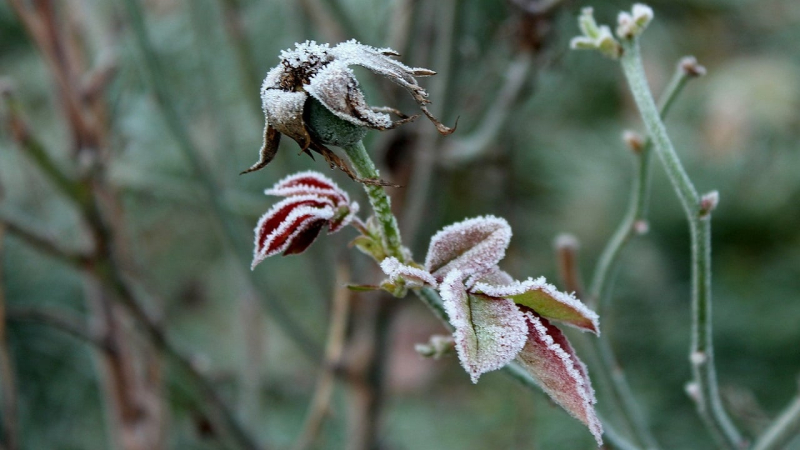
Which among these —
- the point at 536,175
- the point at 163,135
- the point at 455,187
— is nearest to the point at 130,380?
the point at 163,135

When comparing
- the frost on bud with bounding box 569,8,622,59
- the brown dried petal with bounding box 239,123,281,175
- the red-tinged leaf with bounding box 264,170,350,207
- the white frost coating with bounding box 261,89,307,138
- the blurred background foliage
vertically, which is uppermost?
the white frost coating with bounding box 261,89,307,138

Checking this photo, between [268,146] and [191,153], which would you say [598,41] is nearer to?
[268,146]

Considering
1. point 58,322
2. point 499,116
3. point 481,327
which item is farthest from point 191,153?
point 481,327

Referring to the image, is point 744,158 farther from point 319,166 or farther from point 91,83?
point 91,83

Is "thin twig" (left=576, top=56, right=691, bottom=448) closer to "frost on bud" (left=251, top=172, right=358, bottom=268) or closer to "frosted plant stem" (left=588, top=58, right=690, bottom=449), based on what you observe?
"frosted plant stem" (left=588, top=58, right=690, bottom=449)

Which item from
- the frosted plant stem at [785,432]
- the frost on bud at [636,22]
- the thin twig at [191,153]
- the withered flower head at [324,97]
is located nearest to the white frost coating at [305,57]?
the withered flower head at [324,97]

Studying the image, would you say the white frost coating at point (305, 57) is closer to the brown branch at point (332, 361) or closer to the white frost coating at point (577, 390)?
the white frost coating at point (577, 390)

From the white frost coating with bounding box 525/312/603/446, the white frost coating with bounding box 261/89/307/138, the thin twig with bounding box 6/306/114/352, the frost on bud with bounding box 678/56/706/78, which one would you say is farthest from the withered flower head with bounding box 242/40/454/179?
the thin twig with bounding box 6/306/114/352
